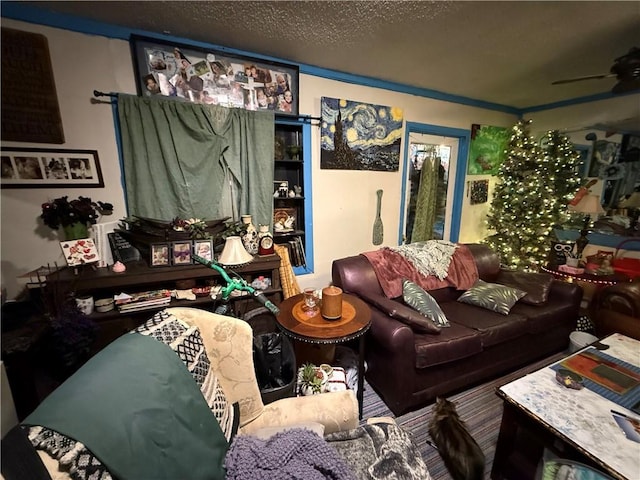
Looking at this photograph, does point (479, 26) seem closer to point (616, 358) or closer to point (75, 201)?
point (616, 358)

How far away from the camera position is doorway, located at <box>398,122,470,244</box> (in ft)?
10.1

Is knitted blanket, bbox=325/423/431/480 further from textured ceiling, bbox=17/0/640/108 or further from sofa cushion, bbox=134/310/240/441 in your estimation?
textured ceiling, bbox=17/0/640/108

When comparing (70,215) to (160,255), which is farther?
(160,255)

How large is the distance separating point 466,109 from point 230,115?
298cm

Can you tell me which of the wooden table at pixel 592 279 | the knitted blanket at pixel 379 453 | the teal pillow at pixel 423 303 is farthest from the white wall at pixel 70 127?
the wooden table at pixel 592 279

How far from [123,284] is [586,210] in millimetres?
4254

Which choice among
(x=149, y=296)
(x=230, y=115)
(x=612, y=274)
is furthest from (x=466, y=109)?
(x=149, y=296)

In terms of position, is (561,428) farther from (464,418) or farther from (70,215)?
(70,215)

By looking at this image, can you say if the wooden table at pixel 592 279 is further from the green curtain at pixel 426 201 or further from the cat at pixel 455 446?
the cat at pixel 455 446

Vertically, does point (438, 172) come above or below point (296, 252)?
above

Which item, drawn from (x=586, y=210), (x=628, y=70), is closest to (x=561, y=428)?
(x=628, y=70)

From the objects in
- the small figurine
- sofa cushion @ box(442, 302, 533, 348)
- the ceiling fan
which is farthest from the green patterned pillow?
the small figurine

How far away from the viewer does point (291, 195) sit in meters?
2.46

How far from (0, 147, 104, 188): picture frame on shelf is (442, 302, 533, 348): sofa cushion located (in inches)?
113
